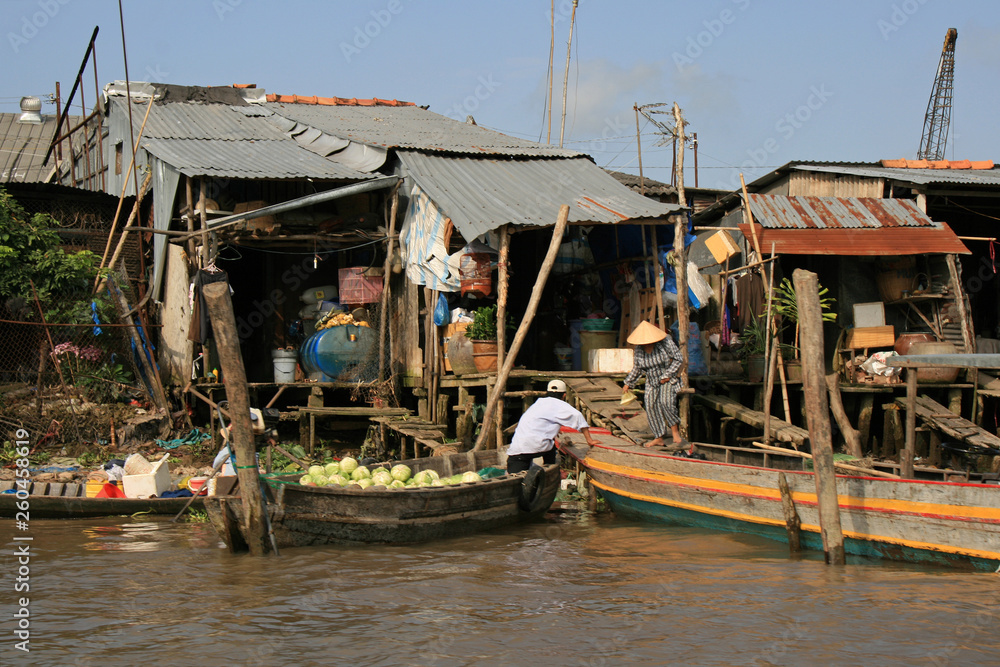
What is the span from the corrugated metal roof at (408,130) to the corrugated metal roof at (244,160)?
738 millimetres

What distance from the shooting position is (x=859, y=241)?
43.9 feet

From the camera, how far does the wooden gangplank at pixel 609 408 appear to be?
35.6 ft

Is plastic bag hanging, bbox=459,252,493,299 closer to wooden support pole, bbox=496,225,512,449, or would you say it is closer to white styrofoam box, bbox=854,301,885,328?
wooden support pole, bbox=496,225,512,449

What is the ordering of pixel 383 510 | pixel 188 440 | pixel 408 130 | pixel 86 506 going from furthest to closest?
pixel 408 130 < pixel 188 440 < pixel 86 506 < pixel 383 510

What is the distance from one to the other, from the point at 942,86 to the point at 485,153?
2952 cm

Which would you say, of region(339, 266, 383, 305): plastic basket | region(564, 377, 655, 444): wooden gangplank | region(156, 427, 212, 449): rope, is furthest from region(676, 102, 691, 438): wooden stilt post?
region(156, 427, 212, 449): rope

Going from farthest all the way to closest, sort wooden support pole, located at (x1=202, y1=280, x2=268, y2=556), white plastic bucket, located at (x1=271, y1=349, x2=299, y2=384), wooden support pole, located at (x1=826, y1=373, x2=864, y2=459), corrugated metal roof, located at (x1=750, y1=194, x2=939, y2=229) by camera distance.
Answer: corrugated metal roof, located at (x1=750, y1=194, x2=939, y2=229) < white plastic bucket, located at (x1=271, y1=349, x2=299, y2=384) < wooden support pole, located at (x1=826, y1=373, x2=864, y2=459) < wooden support pole, located at (x1=202, y1=280, x2=268, y2=556)

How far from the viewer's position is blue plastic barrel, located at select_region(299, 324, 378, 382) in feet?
42.8

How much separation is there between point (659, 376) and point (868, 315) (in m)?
5.25

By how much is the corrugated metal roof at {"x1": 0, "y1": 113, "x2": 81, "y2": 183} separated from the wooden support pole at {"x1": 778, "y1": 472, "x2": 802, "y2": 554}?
1985 cm

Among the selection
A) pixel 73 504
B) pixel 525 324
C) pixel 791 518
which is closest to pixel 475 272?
pixel 525 324

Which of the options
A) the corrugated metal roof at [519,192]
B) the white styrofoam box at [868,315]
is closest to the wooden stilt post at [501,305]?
the corrugated metal roof at [519,192]

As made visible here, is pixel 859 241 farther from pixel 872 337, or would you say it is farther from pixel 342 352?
pixel 342 352

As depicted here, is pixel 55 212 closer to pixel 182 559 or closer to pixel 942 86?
pixel 182 559
